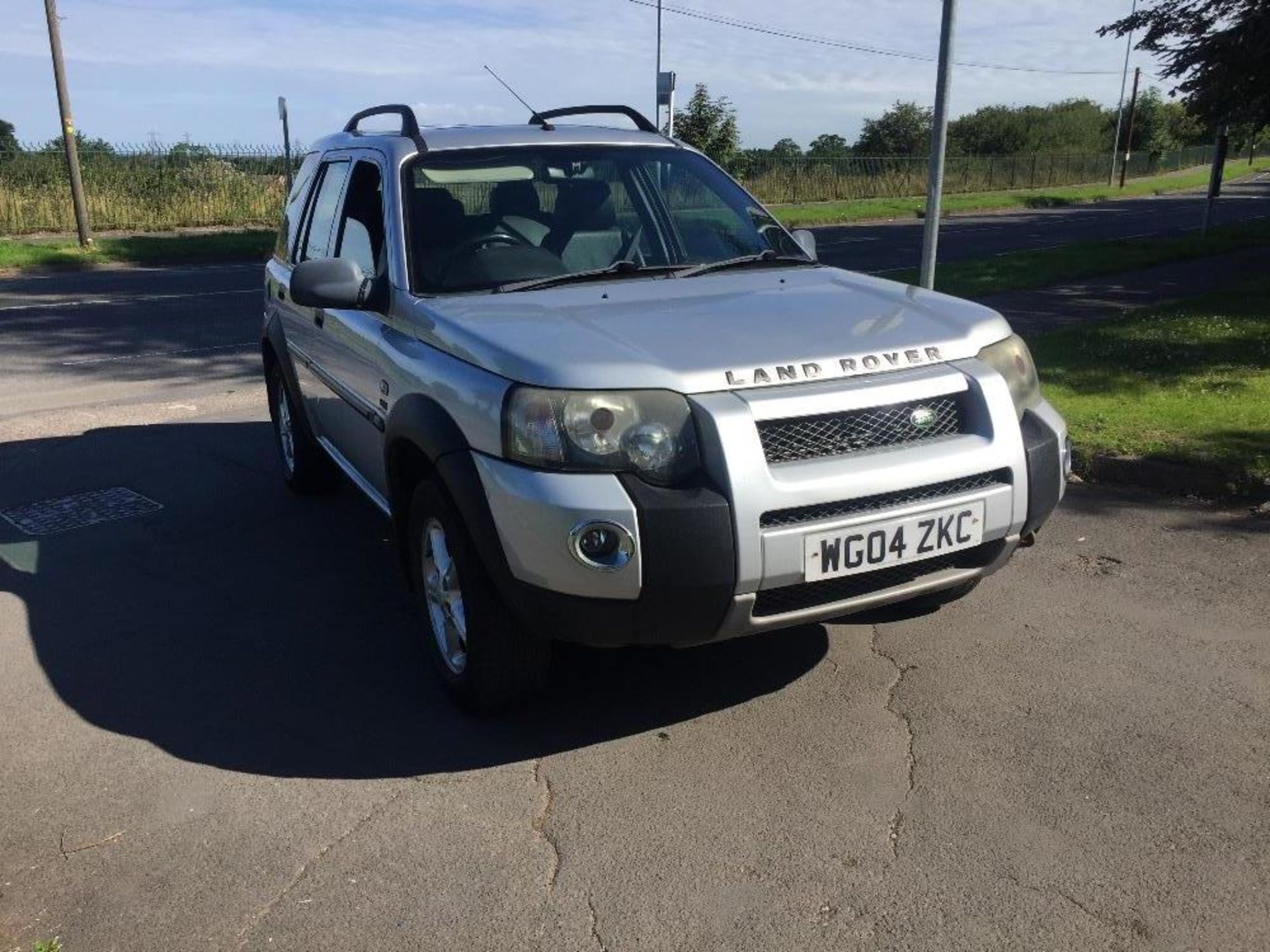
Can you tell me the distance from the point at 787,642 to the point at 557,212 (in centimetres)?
186

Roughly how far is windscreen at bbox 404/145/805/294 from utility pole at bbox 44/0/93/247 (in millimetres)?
20047

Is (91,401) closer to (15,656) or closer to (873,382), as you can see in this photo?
(15,656)

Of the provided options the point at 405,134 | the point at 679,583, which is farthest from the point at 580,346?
the point at 405,134

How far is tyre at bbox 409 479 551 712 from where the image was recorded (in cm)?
340

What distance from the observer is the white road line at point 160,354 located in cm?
1046

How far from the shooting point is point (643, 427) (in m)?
3.07

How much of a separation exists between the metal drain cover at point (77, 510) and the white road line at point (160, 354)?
4558mm

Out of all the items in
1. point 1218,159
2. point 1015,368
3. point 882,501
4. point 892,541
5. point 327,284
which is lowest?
point 892,541

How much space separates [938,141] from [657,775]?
5420mm

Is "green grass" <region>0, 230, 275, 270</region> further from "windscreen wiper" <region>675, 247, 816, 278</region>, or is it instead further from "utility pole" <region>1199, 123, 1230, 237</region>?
"windscreen wiper" <region>675, 247, 816, 278</region>

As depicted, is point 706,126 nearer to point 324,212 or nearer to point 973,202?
point 973,202

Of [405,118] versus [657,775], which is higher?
[405,118]

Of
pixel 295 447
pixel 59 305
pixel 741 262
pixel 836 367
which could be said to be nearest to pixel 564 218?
pixel 741 262

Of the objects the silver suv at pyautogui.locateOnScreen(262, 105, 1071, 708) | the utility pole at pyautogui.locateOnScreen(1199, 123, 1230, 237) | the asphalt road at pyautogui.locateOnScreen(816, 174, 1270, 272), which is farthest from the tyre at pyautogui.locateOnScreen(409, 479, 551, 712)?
A: the utility pole at pyautogui.locateOnScreen(1199, 123, 1230, 237)
